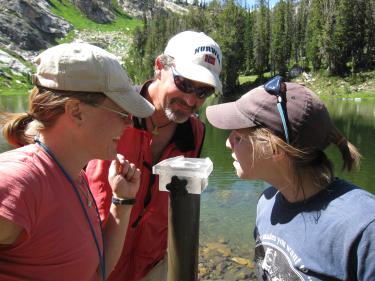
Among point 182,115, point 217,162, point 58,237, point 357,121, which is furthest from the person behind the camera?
point 357,121

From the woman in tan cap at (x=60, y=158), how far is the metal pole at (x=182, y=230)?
46 cm

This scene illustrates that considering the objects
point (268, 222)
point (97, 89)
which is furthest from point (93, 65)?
point (268, 222)

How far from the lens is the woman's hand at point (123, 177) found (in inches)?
118

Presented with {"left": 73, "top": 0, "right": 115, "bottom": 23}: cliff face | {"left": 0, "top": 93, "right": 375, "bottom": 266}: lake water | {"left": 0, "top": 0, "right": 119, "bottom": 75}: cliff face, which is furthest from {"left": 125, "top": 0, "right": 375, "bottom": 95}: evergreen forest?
{"left": 73, "top": 0, "right": 115, "bottom": 23}: cliff face

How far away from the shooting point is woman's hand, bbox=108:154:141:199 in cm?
300

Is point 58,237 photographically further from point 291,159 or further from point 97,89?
point 291,159

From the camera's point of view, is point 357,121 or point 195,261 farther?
point 357,121

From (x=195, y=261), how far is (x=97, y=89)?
1.25 m

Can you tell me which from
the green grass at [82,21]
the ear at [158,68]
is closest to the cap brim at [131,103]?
the ear at [158,68]

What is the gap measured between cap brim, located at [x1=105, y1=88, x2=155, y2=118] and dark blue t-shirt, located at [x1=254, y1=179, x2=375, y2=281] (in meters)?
1.14

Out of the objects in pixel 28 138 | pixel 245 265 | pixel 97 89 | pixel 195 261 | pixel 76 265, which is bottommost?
pixel 245 265

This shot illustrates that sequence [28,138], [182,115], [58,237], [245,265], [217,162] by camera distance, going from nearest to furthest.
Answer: [58,237] < [28,138] < [182,115] < [245,265] < [217,162]

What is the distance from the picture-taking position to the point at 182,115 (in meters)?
3.97

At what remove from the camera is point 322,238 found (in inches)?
90.9
